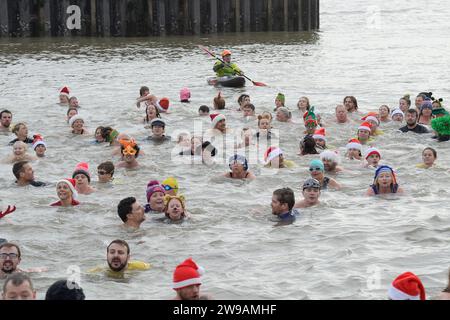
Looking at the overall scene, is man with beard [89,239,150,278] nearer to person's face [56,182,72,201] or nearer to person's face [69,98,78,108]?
person's face [56,182,72,201]

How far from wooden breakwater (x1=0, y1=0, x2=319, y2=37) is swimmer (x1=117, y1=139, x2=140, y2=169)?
24332 mm

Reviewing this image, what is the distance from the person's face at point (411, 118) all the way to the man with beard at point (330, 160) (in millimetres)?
4971

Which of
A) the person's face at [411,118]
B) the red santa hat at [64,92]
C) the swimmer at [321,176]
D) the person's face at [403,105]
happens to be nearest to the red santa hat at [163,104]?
the red santa hat at [64,92]

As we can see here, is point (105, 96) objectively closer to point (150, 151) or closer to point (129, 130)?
point (129, 130)

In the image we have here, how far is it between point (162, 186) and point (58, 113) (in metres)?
11.7

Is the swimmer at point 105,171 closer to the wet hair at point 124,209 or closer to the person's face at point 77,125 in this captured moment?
the wet hair at point 124,209

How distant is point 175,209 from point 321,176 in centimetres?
374

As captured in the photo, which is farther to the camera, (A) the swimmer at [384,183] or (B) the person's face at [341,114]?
(B) the person's face at [341,114]

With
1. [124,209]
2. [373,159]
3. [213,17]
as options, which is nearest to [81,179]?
[124,209]

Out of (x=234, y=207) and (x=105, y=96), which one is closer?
(x=234, y=207)

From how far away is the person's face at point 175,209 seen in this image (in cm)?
1566
